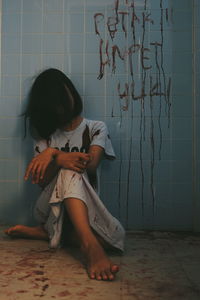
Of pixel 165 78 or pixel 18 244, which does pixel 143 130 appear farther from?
pixel 18 244

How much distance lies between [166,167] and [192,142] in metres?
0.21

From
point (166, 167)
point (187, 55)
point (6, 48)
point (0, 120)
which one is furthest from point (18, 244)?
point (187, 55)

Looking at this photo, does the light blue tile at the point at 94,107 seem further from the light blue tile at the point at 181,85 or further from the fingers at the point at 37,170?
the fingers at the point at 37,170

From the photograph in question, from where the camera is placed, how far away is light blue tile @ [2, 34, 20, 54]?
188 centimetres

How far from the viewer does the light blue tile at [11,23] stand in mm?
1880

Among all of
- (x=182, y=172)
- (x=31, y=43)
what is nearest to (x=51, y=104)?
(x=31, y=43)

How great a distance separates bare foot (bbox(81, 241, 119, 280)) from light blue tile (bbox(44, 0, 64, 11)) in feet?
4.73

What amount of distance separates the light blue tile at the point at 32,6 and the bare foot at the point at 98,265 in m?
1.47

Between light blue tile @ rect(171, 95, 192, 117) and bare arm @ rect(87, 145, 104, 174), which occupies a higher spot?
light blue tile @ rect(171, 95, 192, 117)

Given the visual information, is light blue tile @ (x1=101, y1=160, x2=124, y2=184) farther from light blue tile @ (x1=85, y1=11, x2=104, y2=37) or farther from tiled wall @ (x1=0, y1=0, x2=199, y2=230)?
light blue tile @ (x1=85, y1=11, x2=104, y2=37)

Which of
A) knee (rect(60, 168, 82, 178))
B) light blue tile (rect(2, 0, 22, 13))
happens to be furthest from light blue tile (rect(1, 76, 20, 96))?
knee (rect(60, 168, 82, 178))

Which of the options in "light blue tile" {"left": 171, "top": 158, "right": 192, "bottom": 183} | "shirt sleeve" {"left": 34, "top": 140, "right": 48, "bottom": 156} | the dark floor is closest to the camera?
the dark floor

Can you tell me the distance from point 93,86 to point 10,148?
25.1 inches

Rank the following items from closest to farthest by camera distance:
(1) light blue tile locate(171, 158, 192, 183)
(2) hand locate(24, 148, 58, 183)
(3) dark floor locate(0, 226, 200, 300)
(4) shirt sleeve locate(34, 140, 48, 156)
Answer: (3) dark floor locate(0, 226, 200, 300)
(2) hand locate(24, 148, 58, 183)
(4) shirt sleeve locate(34, 140, 48, 156)
(1) light blue tile locate(171, 158, 192, 183)
